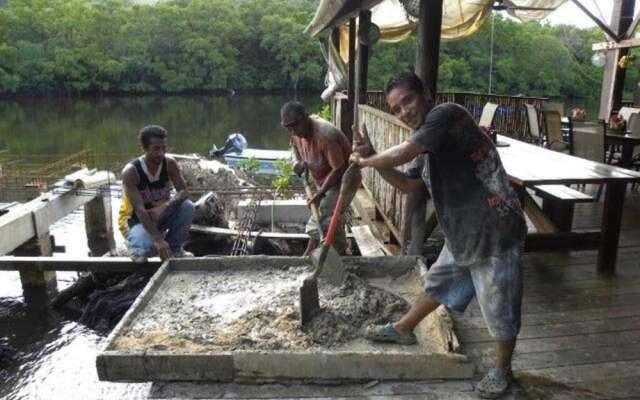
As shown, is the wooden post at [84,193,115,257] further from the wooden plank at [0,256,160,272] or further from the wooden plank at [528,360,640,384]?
the wooden plank at [528,360,640,384]

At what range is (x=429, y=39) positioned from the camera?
3859 mm

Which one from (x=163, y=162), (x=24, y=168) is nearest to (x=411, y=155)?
(x=163, y=162)

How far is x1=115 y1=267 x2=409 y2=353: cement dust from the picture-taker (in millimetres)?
3119

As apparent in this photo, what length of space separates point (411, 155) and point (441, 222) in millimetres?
423

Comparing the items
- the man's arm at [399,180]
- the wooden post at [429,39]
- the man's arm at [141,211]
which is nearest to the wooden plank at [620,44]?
the wooden post at [429,39]

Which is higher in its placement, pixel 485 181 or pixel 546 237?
pixel 485 181

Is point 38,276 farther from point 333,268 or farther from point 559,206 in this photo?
point 559,206

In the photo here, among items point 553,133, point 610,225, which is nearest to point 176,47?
point 553,133

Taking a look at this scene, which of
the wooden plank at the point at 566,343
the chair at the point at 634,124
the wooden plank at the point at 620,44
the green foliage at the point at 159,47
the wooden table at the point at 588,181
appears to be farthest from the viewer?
the green foliage at the point at 159,47

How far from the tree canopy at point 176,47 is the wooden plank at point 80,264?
42862mm

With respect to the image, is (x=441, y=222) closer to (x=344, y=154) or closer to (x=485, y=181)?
(x=485, y=181)

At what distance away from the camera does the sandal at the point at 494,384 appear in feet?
8.56

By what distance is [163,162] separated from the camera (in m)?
4.89

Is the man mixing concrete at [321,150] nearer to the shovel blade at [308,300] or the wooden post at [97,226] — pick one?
the shovel blade at [308,300]
